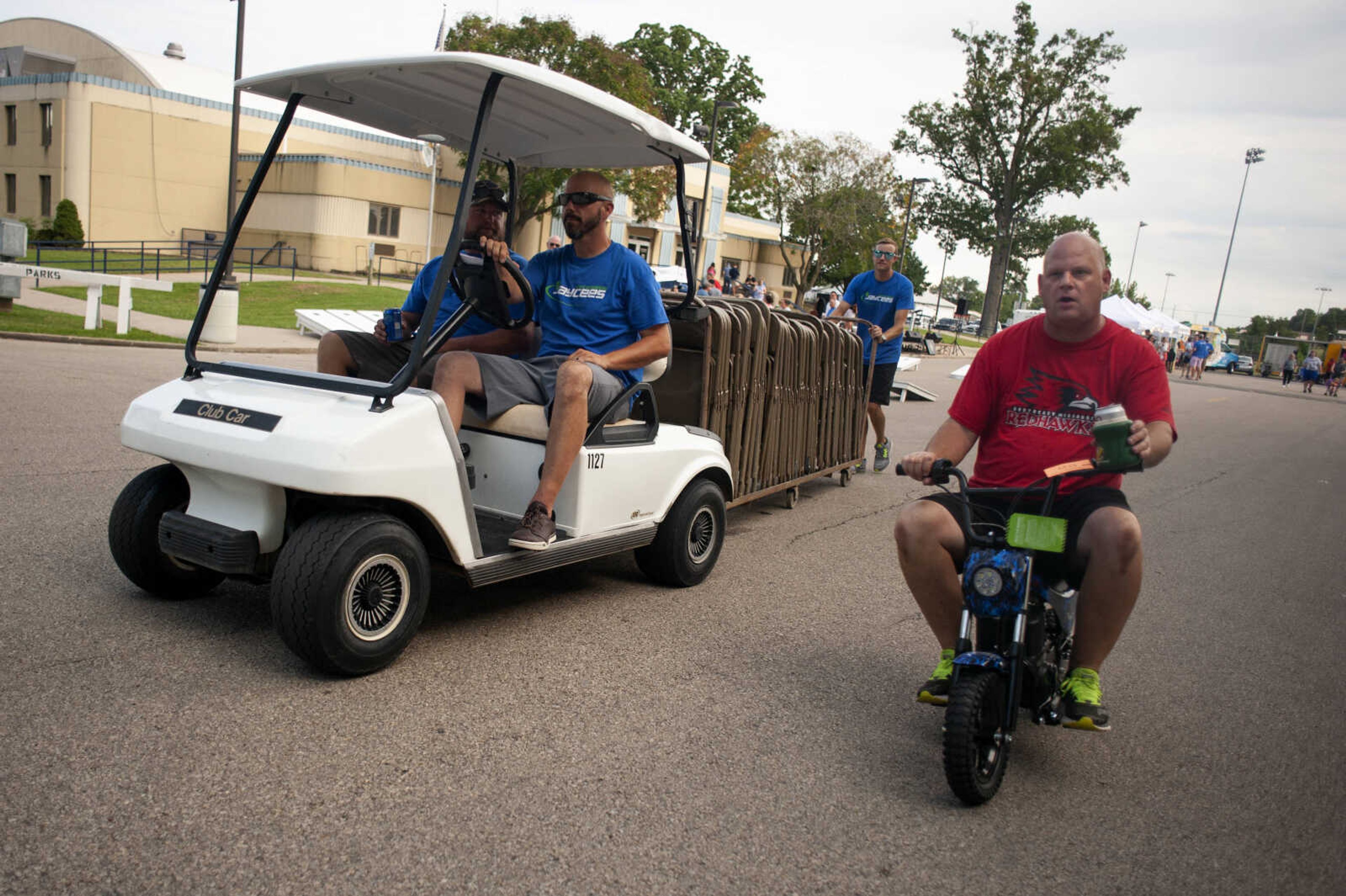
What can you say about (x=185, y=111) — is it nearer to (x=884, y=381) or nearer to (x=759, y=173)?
(x=759, y=173)

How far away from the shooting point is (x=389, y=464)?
11.5 feet

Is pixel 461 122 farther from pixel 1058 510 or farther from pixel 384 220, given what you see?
pixel 384 220

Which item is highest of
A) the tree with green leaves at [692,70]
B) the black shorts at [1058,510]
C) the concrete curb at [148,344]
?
the tree with green leaves at [692,70]

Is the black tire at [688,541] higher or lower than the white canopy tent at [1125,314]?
lower

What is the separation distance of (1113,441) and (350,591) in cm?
251

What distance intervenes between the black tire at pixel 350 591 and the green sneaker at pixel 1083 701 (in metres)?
2.25

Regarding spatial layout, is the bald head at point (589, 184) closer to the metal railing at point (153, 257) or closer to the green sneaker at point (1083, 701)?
the green sneaker at point (1083, 701)

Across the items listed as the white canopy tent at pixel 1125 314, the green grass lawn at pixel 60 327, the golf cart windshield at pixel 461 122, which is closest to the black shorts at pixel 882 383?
the golf cart windshield at pixel 461 122

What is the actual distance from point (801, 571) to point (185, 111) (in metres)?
41.1

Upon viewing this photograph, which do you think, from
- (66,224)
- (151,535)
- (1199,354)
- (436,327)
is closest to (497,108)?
(436,327)

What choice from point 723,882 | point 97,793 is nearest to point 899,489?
point 723,882

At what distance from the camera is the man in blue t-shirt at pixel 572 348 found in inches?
163

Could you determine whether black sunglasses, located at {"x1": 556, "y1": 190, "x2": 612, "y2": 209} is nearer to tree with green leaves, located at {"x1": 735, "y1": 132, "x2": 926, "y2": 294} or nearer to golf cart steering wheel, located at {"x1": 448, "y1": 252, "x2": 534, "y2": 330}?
golf cart steering wheel, located at {"x1": 448, "y1": 252, "x2": 534, "y2": 330}

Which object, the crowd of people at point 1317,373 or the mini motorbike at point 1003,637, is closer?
the mini motorbike at point 1003,637
